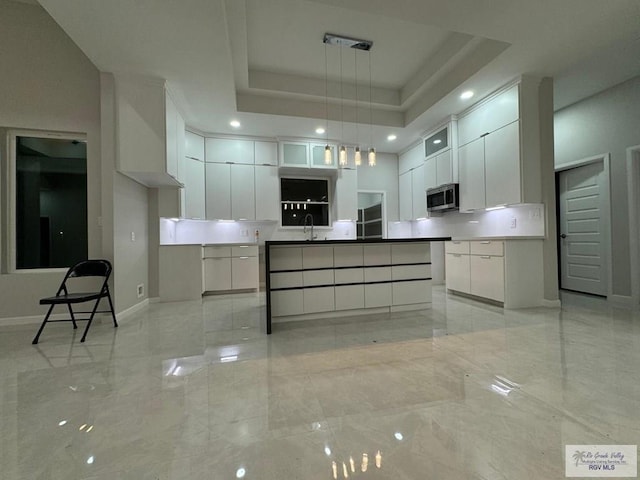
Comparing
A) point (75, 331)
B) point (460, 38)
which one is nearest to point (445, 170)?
point (460, 38)

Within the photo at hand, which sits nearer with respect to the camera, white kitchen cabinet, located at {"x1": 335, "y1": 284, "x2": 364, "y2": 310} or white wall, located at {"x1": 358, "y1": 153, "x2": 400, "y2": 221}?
white kitchen cabinet, located at {"x1": 335, "y1": 284, "x2": 364, "y2": 310}

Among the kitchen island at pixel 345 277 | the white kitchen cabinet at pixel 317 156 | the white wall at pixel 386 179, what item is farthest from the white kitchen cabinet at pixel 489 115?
the white kitchen cabinet at pixel 317 156

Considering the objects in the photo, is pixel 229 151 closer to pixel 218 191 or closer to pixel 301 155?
pixel 218 191

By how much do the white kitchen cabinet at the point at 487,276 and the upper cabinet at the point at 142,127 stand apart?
14.4 ft

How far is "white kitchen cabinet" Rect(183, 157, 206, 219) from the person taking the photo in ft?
15.5

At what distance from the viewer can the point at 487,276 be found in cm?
381

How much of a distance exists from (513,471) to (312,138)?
5.40 m

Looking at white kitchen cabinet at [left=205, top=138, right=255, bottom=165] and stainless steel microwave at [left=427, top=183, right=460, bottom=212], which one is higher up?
white kitchen cabinet at [left=205, top=138, right=255, bottom=165]

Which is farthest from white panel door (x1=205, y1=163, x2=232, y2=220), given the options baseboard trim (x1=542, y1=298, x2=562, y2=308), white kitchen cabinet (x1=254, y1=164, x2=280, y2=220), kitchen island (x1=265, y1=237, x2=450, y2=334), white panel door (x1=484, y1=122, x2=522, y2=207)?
baseboard trim (x1=542, y1=298, x2=562, y2=308)

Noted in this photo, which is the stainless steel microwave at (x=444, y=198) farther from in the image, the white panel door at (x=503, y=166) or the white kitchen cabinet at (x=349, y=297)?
the white kitchen cabinet at (x=349, y=297)

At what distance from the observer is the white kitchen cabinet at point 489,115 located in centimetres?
362

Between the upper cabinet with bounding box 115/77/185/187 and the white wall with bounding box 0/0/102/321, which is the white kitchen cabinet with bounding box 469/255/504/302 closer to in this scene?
the upper cabinet with bounding box 115/77/185/187

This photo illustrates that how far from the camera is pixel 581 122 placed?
14.3 feet

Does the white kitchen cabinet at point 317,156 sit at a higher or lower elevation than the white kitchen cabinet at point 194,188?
higher
